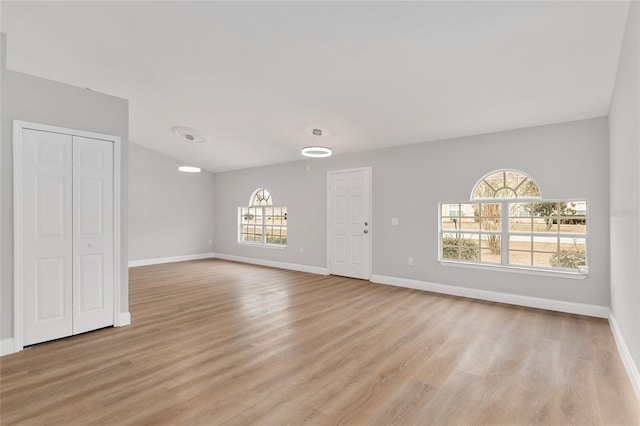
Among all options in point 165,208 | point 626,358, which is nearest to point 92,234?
point 165,208

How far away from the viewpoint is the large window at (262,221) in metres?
7.80

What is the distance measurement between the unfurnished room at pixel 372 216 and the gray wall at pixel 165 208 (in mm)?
2205

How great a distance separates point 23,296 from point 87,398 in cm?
154

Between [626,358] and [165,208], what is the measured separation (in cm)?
868

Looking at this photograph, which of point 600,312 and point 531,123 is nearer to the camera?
point 600,312

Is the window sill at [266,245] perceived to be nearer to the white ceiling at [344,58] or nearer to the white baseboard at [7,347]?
the white ceiling at [344,58]

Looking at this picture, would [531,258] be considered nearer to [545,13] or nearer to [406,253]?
[406,253]

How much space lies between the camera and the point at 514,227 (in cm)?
468

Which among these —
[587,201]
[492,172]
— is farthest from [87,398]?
[587,201]

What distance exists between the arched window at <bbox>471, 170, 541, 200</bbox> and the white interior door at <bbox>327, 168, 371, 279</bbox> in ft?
6.45

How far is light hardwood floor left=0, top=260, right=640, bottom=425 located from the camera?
206 cm

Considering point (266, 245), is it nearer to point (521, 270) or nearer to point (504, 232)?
point (504, 232)

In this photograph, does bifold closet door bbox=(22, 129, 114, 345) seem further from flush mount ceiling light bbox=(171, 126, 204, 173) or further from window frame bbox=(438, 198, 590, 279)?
window frame bbox=(438, 198, 590, 279)

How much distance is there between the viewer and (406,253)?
5613 mm
